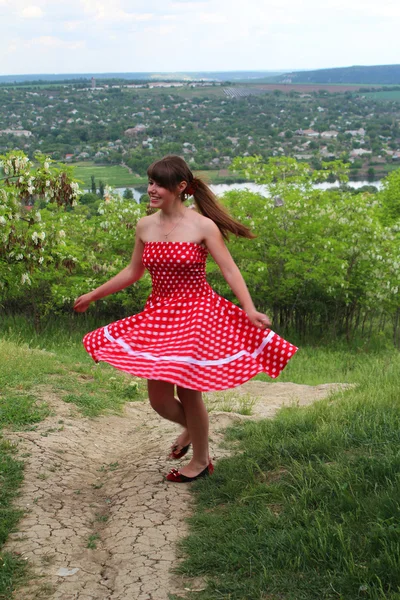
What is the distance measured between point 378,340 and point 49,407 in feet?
67.9

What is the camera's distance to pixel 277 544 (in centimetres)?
379

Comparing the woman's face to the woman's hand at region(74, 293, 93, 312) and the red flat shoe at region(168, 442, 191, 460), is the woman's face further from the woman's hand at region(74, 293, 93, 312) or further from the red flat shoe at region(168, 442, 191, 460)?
the red flat shoe at region(168, 442, 191, 460)

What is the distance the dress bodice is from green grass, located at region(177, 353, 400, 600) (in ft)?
4.26

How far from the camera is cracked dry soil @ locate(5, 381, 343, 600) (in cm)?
381

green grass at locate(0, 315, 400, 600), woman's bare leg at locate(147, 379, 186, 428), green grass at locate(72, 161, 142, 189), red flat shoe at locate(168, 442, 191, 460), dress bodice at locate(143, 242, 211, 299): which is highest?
dress bodice at locate(143, 242, 211, 299)

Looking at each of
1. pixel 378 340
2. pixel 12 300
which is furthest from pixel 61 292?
pixel 378 340

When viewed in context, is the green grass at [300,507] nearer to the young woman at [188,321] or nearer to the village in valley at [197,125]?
the young woman at [188,321]

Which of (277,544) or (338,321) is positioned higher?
(277,544)

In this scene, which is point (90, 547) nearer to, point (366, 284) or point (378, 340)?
point (366, 284)

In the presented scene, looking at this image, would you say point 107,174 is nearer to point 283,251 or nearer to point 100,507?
point 283,251

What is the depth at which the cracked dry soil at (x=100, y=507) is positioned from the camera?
150 inches

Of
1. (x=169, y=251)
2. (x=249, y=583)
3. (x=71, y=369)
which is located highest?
(x=169, y=251)

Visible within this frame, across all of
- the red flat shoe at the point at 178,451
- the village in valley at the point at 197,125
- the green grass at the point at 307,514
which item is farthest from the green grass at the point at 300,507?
the village in valley at the point at 197,125

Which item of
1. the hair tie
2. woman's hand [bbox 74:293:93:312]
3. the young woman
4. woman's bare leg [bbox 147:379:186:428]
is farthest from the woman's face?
woman's bare leg [bbox 147:379:186:428]
